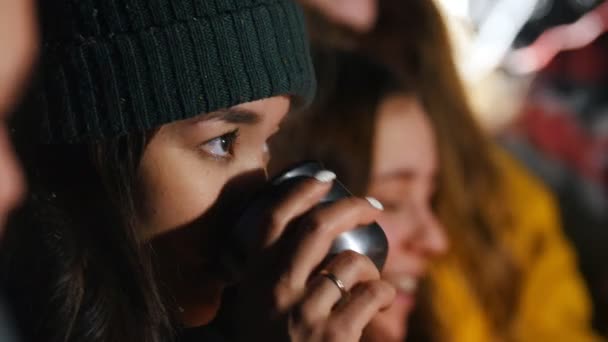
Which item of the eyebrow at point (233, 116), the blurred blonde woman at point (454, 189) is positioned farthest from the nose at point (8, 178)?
the blurred blonde woman at point (454, 189)

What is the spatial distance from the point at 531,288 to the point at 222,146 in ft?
3.61

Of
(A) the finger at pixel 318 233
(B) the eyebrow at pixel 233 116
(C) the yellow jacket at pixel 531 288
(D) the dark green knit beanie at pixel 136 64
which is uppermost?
(D) the dark green knit beanie at pixel 136 64

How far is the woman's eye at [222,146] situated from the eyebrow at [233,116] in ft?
0.05

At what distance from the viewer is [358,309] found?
2.47 feet

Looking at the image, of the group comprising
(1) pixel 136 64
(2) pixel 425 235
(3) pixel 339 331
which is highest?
(1) pixel 136 64

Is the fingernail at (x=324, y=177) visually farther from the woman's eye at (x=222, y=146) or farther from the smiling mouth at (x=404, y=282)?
the smiling mouth at (x=404, y=282)

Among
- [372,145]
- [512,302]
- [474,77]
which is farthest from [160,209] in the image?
[474,77]

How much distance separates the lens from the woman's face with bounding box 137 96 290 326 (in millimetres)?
762

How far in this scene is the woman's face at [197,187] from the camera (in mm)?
762

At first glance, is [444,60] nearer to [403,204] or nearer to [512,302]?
[403,204]

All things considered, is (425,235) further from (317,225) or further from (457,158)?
(317,225)

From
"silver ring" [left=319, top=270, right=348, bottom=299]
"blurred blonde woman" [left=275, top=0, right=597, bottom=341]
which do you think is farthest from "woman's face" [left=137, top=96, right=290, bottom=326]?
"blurred blonde woman" [left=275, top=0, right=597, bottom=341]

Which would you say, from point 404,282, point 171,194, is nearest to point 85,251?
point 171,194

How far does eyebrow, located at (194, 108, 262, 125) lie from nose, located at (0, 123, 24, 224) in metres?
0.16
